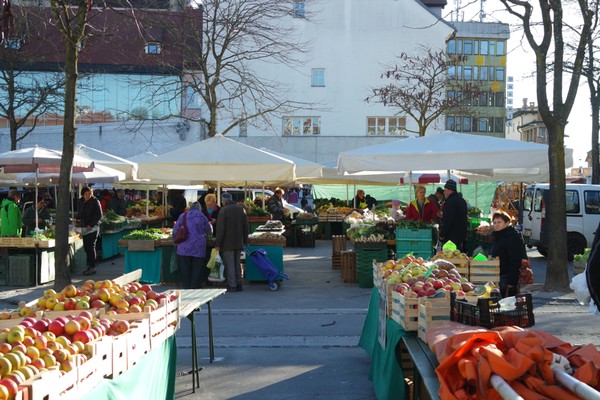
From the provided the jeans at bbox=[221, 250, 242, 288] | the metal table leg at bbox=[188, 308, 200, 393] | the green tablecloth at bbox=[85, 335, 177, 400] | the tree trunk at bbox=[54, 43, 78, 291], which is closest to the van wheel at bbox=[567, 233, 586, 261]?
the jeans at bbox=[221, 250, 242, 288]

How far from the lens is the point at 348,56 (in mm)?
46531

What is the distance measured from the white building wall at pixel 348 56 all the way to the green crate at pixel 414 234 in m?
31.5

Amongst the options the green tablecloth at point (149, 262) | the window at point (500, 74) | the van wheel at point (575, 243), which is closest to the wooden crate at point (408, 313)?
the green tablecloth at point (149, 262)

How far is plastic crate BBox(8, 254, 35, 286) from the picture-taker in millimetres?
15312

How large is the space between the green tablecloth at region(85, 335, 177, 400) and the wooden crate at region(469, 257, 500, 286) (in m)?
3.89

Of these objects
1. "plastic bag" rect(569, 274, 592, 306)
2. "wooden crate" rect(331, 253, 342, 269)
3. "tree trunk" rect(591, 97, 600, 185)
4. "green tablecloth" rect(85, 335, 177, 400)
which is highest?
"tree trunk" rect(591, 97, 600, 185)

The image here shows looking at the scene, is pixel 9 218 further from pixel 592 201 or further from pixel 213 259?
pixel 592 201

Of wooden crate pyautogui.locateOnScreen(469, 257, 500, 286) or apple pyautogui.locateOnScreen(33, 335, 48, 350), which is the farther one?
wooden crate pyautogui.locateOnScreen(469, 257, 500, 286)

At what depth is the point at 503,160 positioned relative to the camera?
42.7 feet

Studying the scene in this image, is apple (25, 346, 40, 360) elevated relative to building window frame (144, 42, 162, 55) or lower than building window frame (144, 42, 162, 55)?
lower

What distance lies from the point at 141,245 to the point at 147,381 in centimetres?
995

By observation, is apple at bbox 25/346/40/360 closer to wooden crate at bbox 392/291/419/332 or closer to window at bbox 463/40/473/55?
wooden crate at bbox 392/291/419/332

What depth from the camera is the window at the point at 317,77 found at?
46344mm

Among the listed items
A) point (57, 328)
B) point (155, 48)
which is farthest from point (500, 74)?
point (57, 328)
